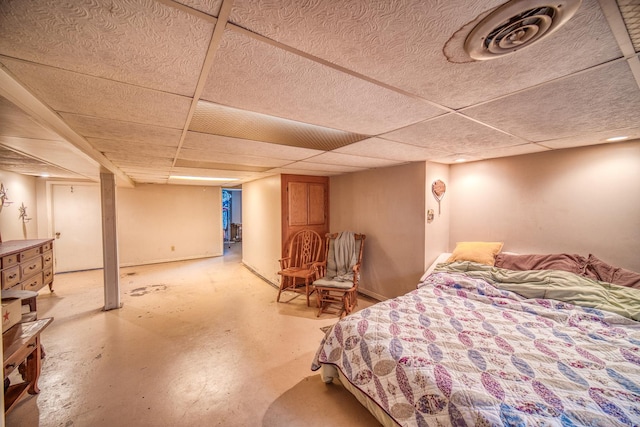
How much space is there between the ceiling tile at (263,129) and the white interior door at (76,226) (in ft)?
17.4

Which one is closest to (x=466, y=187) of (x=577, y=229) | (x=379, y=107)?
(x=577, y=229)

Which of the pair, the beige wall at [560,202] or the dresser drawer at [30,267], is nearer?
the beige wall at [560,202]

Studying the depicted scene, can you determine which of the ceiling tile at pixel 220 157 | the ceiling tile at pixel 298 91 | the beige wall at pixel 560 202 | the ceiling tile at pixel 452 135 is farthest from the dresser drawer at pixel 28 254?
the beige wall at pixel 560 202

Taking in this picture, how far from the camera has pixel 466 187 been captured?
134 inches

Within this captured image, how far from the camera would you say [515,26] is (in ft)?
2.58

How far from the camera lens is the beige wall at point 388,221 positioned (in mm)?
3299

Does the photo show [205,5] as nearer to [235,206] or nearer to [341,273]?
[341,273]

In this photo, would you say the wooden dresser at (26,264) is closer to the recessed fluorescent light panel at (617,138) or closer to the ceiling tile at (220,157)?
the ceiling tile at (220,157)

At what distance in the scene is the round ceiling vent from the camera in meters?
0.70

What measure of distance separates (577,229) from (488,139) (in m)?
1.50

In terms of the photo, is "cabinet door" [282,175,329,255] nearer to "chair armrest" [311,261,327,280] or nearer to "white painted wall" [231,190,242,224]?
"chair armrest" [311,261,327,280]

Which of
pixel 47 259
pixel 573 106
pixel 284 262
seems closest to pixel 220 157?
pixel 284 262

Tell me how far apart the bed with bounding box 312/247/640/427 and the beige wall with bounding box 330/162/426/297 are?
36.4 inches

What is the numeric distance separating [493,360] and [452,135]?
1651 mm
